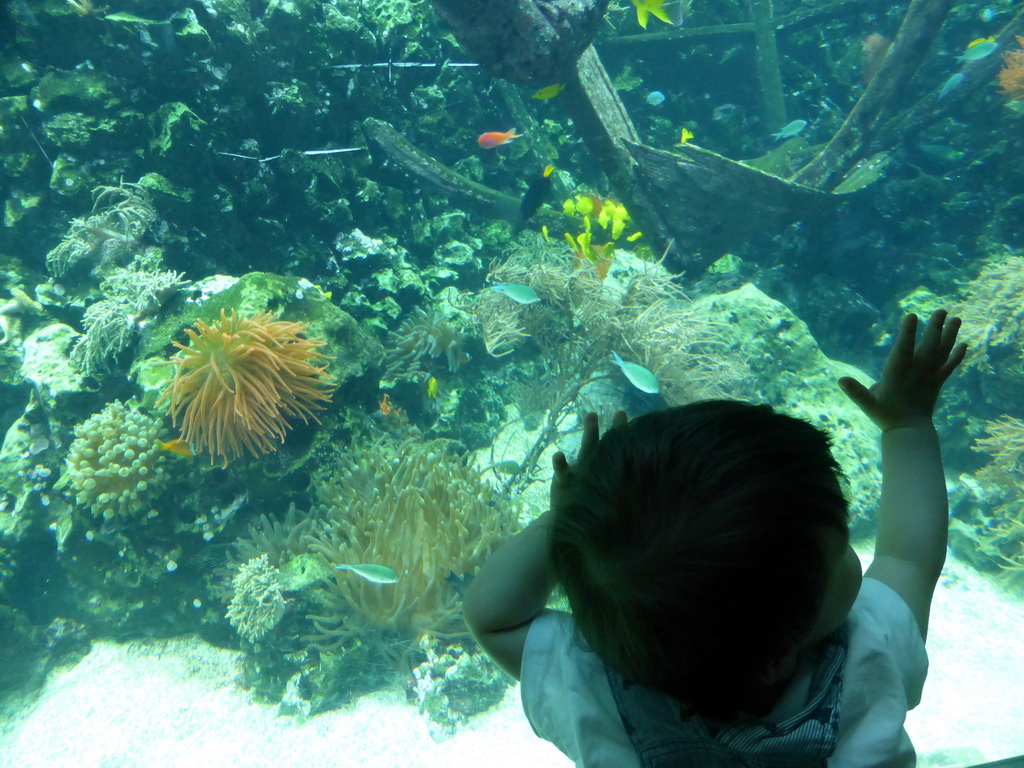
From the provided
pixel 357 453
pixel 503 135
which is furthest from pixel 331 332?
pixel 503 135

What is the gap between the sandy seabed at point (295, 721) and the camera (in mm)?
2684

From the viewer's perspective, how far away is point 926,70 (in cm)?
728

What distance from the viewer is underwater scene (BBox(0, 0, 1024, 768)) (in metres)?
3.00

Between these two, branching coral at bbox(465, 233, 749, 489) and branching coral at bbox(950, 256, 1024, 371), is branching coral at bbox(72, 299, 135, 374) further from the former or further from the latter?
branching coral at bbox(950, 256, 1024, 371)

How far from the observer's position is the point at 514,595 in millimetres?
960

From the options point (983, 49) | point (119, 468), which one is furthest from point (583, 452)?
point (983, 49)

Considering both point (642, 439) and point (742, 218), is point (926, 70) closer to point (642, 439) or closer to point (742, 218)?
point (742, 218)

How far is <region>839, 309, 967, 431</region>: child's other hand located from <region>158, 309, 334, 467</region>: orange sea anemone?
2796 mm

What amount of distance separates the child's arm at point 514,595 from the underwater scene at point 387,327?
165 cm

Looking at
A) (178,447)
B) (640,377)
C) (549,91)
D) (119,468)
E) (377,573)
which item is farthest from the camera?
(549,91)

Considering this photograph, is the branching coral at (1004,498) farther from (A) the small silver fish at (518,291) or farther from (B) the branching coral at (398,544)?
(A) the small silver fish at (518,291)

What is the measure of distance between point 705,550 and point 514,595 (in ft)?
1.58

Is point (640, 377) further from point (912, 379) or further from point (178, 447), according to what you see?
point (178, 447)

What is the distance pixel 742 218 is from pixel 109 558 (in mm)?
6260
